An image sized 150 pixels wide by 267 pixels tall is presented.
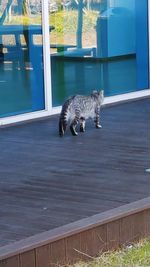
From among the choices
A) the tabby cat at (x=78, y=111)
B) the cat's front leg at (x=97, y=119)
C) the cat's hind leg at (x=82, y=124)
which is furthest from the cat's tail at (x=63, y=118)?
the cat's front leg at (x=97, y=119)

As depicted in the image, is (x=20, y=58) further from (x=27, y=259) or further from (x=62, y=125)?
(x=27, y=259)

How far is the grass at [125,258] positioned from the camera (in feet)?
16.5

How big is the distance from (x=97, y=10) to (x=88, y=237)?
5507 millimetres

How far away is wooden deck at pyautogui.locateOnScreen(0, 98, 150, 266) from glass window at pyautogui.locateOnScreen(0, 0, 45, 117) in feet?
1.14

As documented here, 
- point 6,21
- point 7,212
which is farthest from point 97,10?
point 7,212

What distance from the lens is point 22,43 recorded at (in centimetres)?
920

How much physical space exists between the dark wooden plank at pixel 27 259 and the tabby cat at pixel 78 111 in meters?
3.43

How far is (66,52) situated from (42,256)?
17.1 feet

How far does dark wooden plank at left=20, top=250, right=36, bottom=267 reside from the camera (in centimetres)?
468

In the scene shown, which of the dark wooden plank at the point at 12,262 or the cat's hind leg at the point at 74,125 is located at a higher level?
the cat's hind leg at the point at 74,125

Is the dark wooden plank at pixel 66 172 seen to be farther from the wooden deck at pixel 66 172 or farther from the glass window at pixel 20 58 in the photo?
the glass window at pixel 20 58

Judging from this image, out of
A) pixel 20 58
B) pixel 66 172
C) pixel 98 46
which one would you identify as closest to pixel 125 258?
pixel 66 172

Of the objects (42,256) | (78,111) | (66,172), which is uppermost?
(78,111)

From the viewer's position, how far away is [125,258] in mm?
5121
